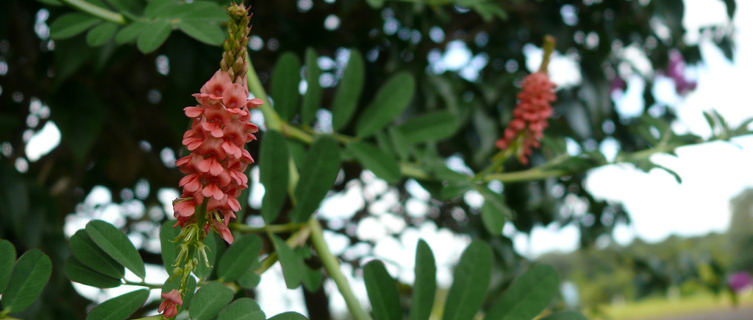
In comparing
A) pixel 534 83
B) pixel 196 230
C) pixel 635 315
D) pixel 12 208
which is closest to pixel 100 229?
pixel 196 230

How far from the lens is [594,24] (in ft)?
3.20

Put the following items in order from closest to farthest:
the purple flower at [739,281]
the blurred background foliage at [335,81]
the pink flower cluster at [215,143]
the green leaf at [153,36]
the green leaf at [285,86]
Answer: the pink flower cluster at [215,143], the green leaf at [153,36], the green leaf at [285,86], the blurred background foliage at [335,81], the purple flower at [739,281]

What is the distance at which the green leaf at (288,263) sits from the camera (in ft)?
1.27

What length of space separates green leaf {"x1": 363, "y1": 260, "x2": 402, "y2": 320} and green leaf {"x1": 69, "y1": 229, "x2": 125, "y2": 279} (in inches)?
6.1

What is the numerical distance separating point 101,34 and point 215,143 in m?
0.28

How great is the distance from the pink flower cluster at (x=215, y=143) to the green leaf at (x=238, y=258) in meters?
0.13

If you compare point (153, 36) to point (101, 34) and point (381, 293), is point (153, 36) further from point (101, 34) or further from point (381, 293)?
point (381, 293)

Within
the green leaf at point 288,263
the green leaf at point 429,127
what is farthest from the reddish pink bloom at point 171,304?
the green leaf at point 429,127

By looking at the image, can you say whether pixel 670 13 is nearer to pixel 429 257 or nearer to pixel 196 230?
pixel 429 257

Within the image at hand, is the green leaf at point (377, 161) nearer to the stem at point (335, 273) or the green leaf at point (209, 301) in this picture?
the stem at point (335, 273)

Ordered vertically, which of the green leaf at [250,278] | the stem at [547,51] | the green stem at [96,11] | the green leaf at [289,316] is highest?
the stem at [547,51]

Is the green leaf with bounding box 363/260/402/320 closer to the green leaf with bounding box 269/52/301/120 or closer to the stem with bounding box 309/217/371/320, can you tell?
the stem with bounding box 309/217/371/320

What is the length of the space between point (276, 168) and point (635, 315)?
34.6ft

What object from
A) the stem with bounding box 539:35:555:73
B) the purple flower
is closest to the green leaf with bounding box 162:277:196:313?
the stem with bounding box 539:35:555:73
